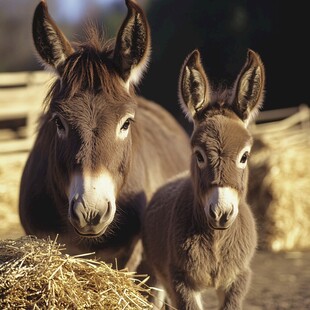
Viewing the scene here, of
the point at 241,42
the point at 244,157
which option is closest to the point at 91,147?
the point at 244,157

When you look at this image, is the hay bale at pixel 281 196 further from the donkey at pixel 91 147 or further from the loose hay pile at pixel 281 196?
the donkey at pixel 91 147

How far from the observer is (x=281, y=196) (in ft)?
36.9

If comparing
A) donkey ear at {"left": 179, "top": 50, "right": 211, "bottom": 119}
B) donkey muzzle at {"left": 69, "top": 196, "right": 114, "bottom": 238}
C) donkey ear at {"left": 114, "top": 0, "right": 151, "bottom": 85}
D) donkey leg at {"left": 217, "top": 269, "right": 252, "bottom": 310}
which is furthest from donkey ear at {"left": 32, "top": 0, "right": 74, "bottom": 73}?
donkey leg at {"left": 217, "top": 269, "right": 252, "bottom": 310}

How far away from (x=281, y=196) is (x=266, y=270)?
6.59ft

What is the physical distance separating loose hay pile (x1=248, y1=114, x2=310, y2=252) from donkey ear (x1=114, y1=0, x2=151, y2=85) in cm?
577

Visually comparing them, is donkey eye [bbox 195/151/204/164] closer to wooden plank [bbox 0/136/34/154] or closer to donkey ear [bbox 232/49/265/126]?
donkey ear [bbox 232/49/265/126]

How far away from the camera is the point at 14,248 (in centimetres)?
466

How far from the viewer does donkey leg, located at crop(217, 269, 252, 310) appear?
5.38 meters

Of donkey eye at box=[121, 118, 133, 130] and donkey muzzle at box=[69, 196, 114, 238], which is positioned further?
donkey eye at box=[121, 118, 133, 130]

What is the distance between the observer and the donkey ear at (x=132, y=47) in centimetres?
512

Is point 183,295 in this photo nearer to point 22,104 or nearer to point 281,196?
point 281,196

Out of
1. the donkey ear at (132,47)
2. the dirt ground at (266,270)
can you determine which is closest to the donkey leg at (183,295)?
the donkey ear at (132,47)

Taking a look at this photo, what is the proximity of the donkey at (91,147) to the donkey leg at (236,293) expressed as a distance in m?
0.83

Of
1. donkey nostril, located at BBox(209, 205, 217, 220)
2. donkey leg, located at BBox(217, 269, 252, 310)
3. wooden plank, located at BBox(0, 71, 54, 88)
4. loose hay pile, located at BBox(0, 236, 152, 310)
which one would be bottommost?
wooden plank, located at BBox(0, 71, 54, 88)
